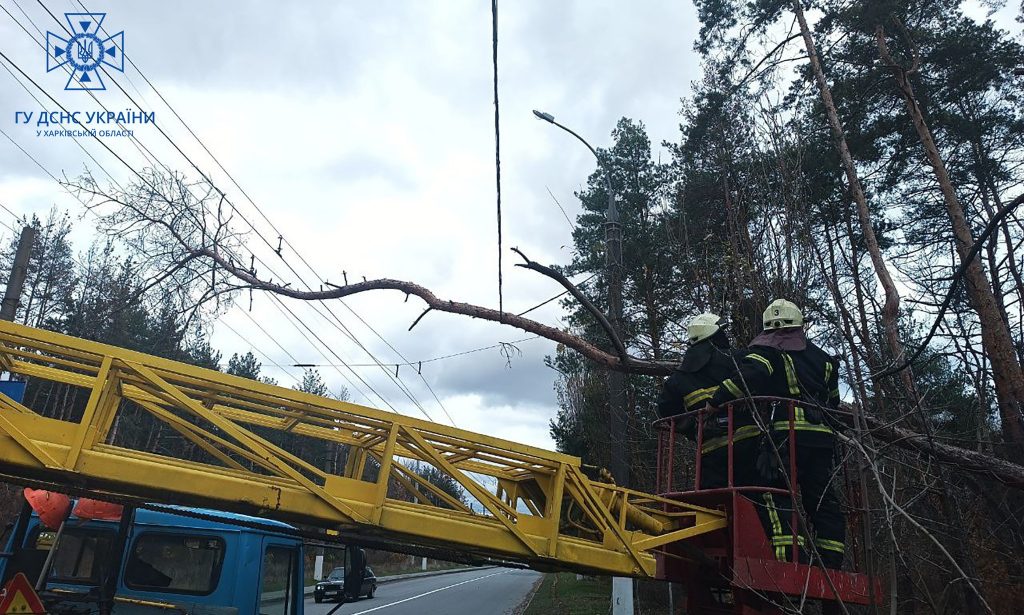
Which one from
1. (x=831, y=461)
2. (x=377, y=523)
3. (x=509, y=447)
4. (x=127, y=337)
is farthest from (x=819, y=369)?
(x=127, y=337)

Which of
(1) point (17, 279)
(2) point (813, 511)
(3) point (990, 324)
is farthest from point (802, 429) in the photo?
(1) point (17, 279)

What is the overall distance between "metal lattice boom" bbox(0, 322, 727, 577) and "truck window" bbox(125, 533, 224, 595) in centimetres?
114

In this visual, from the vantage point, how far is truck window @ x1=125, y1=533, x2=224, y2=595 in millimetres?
4652

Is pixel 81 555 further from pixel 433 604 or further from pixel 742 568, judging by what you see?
pixel 433 604

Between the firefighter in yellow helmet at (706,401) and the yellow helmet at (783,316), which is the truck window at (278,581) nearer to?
the firefighter in yellow helmet at (706,401)

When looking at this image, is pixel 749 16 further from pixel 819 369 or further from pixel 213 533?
pixel 213 533

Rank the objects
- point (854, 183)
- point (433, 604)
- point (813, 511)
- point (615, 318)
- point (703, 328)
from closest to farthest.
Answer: point (813, 511) → point (703, 328) → point (615, 318) → point (854, 183) → point (433, 604)

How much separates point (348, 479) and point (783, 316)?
353 centimetres

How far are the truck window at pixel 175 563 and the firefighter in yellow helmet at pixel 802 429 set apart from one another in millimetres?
3741

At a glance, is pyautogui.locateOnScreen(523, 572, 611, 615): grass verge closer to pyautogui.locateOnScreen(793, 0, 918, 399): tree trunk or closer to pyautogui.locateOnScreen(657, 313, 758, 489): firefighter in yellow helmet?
pyautogui.locateOnScreen(793, 0, 918, 399): tree trunk

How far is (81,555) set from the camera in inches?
179

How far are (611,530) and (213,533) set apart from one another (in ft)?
9.27

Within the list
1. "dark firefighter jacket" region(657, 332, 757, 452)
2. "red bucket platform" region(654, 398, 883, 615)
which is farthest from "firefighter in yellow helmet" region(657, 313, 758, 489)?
"red bucket platform" region(654, 398, 883, 615)

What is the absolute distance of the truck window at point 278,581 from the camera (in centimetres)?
493
